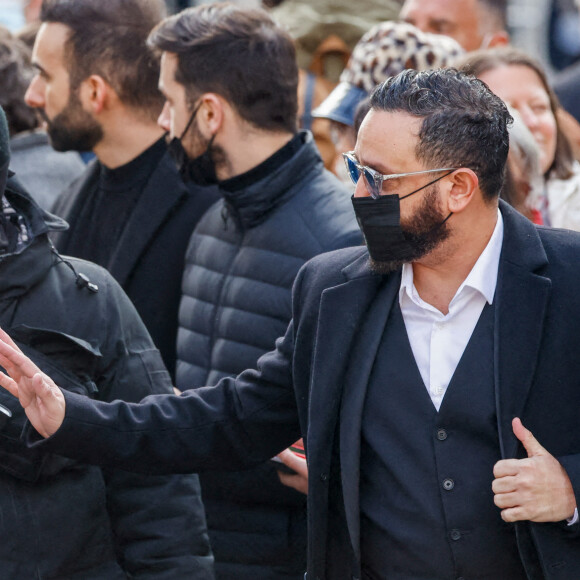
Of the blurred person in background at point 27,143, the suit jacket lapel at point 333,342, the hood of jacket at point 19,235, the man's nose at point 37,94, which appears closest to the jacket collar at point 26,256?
the hood of jacket at point 19,235

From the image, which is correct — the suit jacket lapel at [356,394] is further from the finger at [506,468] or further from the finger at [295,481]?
the finger at [295,481]

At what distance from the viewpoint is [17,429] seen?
300cm

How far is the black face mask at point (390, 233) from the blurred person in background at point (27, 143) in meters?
2.80

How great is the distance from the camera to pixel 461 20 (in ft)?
22.9

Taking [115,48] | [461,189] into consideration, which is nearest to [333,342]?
[461,189]

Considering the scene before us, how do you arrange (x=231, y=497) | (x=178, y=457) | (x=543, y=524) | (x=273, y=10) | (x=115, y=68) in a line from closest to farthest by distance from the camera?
(x=543, y=524) < (x=178, y=457) < (x=231, y=497) < (x=115, y=68) < (x=273, y=10)

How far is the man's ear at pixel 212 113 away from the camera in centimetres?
419

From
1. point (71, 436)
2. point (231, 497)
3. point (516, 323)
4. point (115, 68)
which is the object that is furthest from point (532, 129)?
point (71, 436)

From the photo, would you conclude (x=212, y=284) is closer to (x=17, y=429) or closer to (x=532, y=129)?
(x=17, y=429)

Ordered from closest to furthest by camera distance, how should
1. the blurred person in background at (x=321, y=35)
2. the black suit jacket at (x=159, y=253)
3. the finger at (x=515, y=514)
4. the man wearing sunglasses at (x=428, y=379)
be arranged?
1. the finger at (x=515, y=514)
2. the man wearing sunglasses at (x=428, y=379)
3. the black suit jacket at (x=159, y=253)
4. the blurred person in background at (x=321, y=35)

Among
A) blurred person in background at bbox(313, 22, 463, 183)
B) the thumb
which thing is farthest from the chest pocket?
blurred person in background at bbox(313, 22, 463, 183)

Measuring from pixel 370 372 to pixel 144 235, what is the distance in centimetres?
181

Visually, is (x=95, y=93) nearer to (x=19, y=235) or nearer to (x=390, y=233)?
(x=19, y=235)

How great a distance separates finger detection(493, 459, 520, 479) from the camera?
8.49 feet
